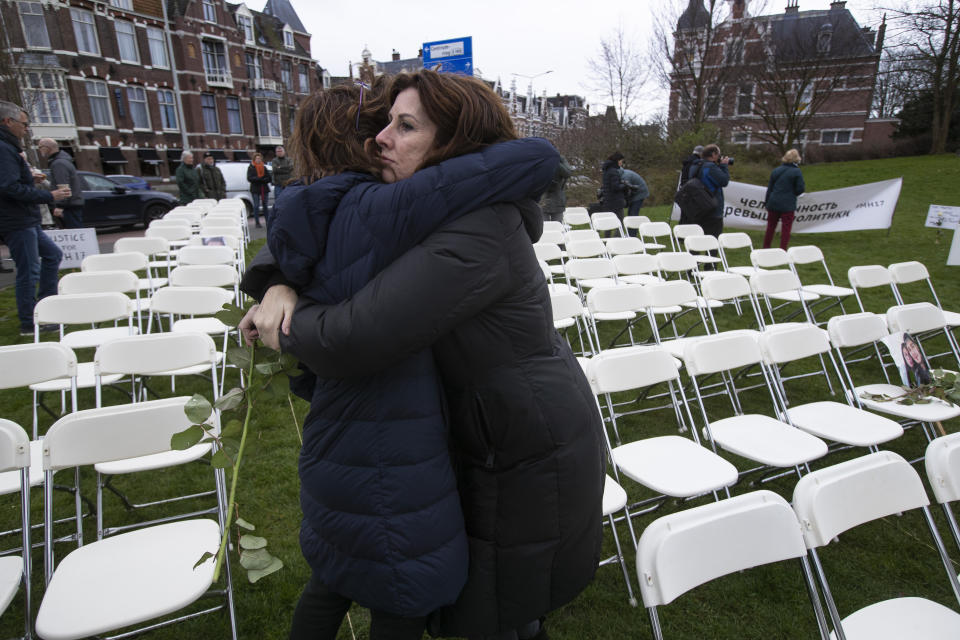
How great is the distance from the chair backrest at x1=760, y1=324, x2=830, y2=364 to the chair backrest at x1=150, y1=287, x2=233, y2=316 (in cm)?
370

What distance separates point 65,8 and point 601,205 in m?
28.1

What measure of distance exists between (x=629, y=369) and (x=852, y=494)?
48.6 inches

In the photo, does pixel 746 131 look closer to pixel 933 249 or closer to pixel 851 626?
pixel 933 249

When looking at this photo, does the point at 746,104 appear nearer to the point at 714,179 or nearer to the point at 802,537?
the point at 714,179

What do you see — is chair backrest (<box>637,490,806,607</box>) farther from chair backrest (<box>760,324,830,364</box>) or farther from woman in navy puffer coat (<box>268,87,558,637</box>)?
chair backrest (<box>760,324,830,364</box>)

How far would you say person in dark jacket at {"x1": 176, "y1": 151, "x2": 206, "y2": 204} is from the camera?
11492 mm

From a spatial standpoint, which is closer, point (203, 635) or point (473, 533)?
point (473, 533)

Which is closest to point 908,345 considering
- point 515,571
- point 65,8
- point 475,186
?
point 515,571

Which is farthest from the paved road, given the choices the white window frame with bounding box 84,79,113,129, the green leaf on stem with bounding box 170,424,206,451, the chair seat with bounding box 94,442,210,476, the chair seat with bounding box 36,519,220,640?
the white window frame with bounding box 84,79,113,129

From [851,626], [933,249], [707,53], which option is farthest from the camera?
[707,53]

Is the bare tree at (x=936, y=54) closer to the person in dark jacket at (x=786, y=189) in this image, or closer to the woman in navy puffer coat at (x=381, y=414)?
the person in dark jacket at (x=786, y=189)

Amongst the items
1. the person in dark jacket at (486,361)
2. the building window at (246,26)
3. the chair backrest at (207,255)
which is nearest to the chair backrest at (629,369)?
the person in dark jacket at (486,361)

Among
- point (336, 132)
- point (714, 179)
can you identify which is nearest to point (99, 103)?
point (714, 179)

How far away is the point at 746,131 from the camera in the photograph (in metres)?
25.1
